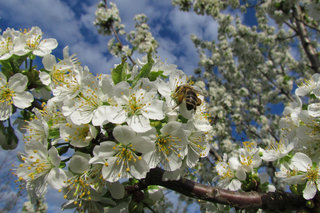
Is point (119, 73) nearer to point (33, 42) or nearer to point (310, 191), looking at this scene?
point (33, 42)

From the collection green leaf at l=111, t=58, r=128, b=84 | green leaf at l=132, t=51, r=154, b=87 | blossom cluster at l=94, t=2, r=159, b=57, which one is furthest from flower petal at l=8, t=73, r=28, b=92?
blossom cluster at l=94, t=2, r=159, b=57

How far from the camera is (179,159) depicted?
1546mm

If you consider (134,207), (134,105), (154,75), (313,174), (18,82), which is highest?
(154,75)

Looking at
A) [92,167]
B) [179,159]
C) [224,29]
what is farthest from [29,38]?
[224,29]

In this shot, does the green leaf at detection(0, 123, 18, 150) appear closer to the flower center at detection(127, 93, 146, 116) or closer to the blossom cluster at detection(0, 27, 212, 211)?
the blossom cluster at detection(0, 27, 212, 211)

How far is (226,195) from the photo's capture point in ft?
5.49

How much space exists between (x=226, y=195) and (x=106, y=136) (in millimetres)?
980

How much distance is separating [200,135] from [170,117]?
0.96ft

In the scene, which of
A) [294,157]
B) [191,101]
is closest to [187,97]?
[191,101]

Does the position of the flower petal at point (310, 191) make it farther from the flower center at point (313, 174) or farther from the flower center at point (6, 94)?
the flower center at point (6, 94)

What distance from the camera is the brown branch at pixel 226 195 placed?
1.59 metres

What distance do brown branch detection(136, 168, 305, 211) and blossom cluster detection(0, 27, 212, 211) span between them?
0.10m

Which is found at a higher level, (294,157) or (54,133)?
(54,133)

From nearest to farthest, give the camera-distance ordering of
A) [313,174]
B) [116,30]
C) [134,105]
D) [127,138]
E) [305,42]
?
[127,138], [134,105], [313,174], [305,42], [116,30]
